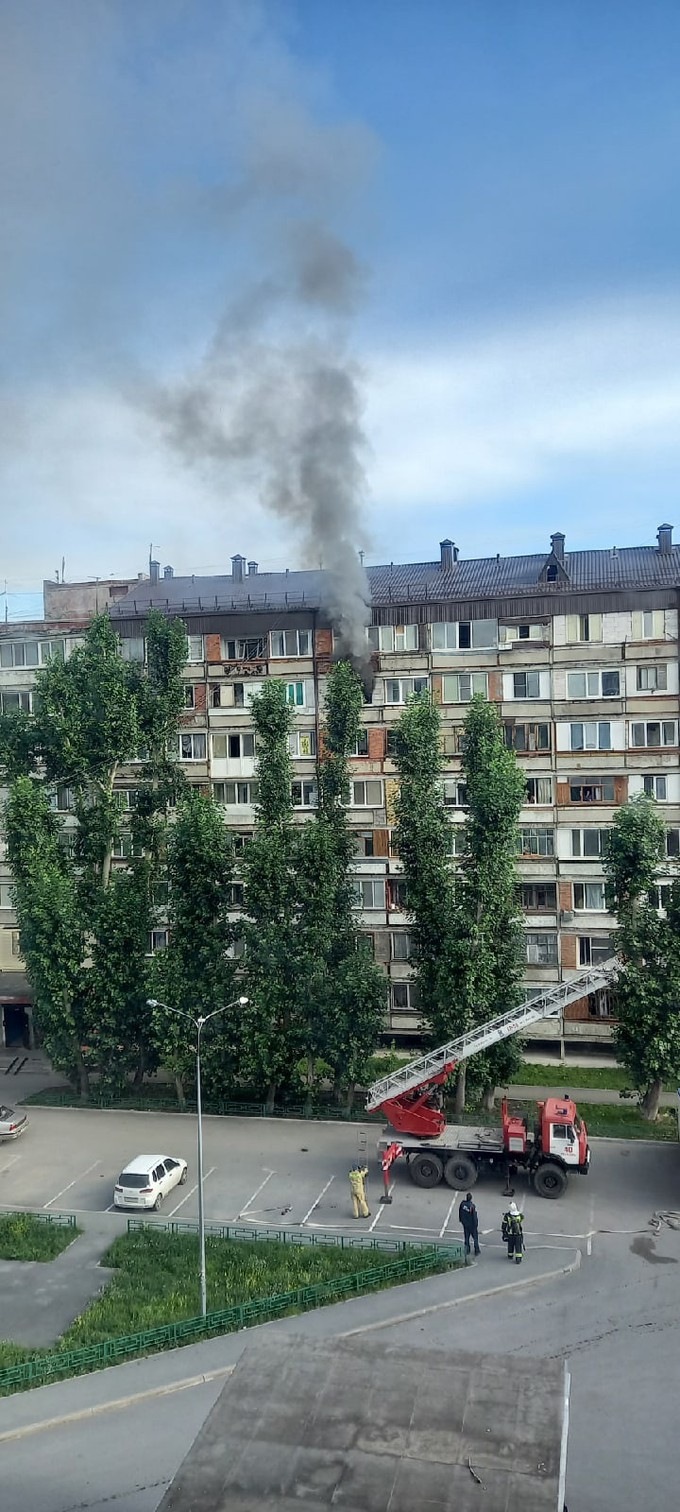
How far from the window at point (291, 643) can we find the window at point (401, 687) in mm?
3582

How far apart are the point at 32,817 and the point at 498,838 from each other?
636 inches

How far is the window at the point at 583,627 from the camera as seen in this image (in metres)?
41.5

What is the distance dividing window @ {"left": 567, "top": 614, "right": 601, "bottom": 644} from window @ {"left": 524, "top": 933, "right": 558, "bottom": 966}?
11.5 m

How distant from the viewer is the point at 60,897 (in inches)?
1430

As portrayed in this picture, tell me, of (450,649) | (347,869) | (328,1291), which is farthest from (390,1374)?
(450,649)

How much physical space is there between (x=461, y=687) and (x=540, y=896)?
876 centimetres

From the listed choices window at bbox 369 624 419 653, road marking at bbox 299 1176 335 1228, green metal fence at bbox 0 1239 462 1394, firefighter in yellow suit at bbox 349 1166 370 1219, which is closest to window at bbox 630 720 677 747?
window at bbox 369 624 419 653

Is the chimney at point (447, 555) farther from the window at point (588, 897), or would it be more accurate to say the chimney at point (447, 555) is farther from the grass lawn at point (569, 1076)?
the grass lawn at point (569, 1076)

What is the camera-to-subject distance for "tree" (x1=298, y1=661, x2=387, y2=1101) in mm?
34344

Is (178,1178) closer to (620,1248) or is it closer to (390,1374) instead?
(620,1248)

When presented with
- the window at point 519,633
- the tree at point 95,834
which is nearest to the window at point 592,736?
the window at point 519,633

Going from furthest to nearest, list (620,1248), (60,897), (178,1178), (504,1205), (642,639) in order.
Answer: (642,639) → (60,897) → (178,1178) → (504,1205) → (620,1248)

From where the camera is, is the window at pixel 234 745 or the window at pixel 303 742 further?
the window at pixel 234 745

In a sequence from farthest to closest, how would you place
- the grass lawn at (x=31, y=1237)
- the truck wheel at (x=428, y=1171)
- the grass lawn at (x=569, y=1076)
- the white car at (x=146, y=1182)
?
the grass lawn at (x=569, y=1076) → the truck wheel at (x=428, y=1171) → the white car at (x=146, y=1182) → the grass lawn at (x=31, y=1237)
